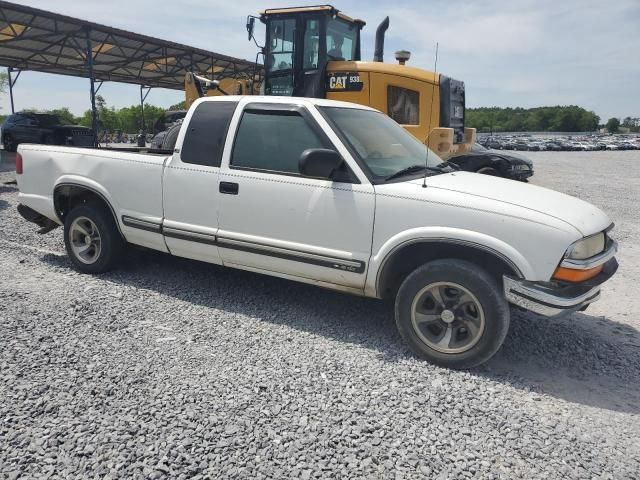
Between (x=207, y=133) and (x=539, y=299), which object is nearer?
(x=539, y=299)

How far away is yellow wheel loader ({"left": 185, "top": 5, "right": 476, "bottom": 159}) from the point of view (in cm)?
869

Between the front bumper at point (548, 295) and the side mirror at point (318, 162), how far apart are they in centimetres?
143

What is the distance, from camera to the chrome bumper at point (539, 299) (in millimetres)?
3059

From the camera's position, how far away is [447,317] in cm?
336

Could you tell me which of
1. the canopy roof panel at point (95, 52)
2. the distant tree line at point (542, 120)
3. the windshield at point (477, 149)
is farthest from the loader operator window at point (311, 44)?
the distant tree line at point (542, 120)

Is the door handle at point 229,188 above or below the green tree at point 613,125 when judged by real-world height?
below

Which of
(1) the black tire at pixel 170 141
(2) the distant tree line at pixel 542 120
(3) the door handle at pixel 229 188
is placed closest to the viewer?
(3) the door handle at pixel 229 188

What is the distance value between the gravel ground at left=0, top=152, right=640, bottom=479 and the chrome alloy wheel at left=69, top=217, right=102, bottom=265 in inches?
14.8

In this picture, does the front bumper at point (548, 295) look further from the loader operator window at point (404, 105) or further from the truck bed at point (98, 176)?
the loader operator window at point (404, 105)

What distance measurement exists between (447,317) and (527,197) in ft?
3.41

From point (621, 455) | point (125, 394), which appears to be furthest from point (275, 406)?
point (621, 455)

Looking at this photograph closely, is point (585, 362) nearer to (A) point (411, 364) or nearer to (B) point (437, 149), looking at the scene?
(A) point (411, 364)

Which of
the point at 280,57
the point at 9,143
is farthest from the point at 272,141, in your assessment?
the point at 9,143

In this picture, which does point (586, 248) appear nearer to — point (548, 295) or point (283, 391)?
point (548, 295)
